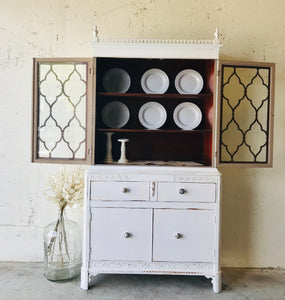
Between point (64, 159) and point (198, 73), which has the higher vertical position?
point (198, 73)

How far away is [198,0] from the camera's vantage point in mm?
2705

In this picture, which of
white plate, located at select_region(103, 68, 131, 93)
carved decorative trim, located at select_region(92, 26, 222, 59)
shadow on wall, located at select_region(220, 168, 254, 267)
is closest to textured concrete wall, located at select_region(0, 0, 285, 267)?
shadow on wall, located at select_region(220, 168, 254, 267)

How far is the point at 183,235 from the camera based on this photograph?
7.52 feet

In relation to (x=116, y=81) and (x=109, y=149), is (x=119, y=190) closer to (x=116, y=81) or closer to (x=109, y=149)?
(x=109, y=149)

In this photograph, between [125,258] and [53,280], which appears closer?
[125,258]

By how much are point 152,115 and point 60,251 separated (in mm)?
1428

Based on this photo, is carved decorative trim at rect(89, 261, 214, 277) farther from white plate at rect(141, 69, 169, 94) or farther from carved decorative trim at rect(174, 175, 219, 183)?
white plate at rect(141, 69, 169, 94)

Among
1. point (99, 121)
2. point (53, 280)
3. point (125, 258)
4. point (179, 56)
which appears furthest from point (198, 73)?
point (53, 280)

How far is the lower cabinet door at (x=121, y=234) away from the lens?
229 centimetres

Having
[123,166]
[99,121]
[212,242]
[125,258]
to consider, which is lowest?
[125,258]

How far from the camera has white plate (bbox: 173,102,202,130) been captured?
2.66 meters

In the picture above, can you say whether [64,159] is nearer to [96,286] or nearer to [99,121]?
[99,121]

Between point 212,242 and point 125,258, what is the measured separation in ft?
2.23

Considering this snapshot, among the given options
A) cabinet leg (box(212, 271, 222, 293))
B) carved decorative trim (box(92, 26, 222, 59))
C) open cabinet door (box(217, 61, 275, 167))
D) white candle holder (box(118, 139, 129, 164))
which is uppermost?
carved decorative trim (box(92, 26, 222, 59))
